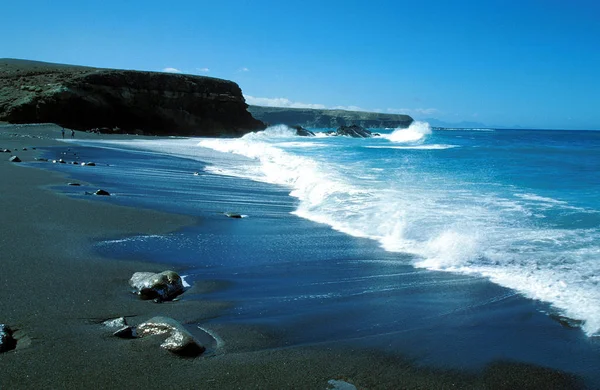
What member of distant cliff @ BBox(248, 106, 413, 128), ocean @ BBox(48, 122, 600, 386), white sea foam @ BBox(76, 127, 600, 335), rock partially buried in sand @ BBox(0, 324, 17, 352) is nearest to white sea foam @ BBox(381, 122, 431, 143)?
white sea foam @ BBox(76, 127, 600, 335)

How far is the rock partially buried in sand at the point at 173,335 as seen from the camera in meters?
3.63

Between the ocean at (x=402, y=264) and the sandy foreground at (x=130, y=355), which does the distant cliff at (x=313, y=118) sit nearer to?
the ocean at (x=402, y=264)

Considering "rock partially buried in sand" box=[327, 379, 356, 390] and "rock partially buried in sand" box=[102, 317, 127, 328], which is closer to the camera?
"rock partially buried in sand" box=[327, 379, 356, 390]

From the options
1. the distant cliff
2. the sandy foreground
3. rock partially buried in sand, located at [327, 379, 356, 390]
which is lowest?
rock partially buried in sand, located at [327, 379, 356, 390]

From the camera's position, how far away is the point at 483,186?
15.6 m

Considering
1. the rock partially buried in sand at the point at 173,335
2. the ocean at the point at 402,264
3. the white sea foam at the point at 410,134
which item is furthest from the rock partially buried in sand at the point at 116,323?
the white sea foam at the point at 410,134

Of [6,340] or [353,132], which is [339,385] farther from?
[353,132]

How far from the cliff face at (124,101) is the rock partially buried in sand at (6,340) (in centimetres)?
4921

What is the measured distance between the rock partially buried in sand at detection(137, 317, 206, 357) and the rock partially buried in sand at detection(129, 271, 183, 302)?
881 millimetres

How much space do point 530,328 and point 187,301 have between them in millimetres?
3316

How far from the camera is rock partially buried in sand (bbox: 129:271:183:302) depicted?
4.88 meters

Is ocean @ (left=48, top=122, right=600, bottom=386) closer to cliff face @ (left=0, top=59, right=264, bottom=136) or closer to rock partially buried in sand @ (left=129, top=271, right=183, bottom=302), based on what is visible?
rock partially buried in sand @ (left=129, top=271, right=183, bottom=302)

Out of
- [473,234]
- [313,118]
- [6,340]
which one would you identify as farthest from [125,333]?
[313,118]

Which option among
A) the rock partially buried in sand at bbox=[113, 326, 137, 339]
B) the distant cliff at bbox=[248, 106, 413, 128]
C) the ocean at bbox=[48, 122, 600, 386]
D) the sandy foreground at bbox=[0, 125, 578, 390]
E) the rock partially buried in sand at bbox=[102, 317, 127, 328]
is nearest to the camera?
the sandy foreground at bbox=[0, 125, 578, 390]
